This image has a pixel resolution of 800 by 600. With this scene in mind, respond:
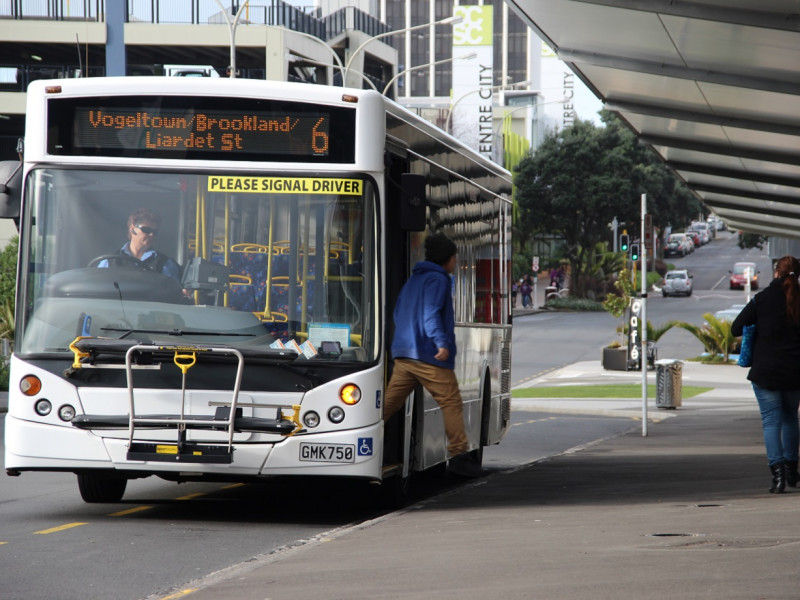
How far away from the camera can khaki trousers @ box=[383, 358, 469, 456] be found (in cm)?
984

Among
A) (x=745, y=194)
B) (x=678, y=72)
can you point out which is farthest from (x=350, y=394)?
(x=745, y=194)

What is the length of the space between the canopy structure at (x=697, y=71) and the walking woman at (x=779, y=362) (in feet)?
8.03

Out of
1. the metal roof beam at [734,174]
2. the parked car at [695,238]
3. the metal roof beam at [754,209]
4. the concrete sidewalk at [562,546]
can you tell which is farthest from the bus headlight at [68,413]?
the parked car at [695,238]

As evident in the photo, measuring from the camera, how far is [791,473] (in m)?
11.1

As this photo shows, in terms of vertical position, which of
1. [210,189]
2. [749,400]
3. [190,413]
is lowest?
[749,400]

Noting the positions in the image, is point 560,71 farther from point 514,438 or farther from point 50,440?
point 50,440

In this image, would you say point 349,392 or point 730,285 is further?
point 730,285

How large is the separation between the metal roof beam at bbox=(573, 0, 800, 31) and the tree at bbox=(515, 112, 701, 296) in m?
66.1

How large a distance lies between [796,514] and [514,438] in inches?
449

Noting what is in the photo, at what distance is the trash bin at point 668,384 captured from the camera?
28.2m

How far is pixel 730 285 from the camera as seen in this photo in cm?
8869

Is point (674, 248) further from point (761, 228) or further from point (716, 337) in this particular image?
point (761, 228)

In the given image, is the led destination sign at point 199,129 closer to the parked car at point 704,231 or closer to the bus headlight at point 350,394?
the bus headlight at point 350,394

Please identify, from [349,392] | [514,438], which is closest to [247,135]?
[349,392]
